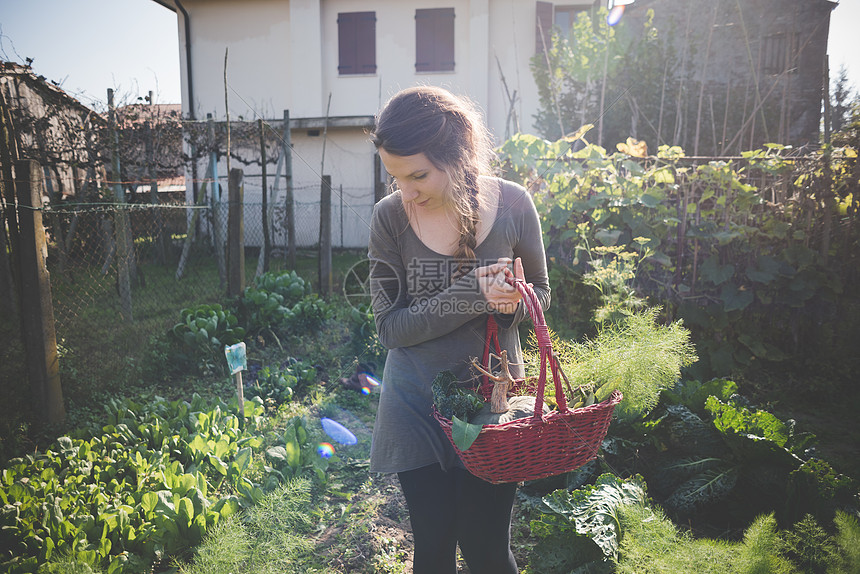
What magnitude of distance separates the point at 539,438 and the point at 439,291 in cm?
51

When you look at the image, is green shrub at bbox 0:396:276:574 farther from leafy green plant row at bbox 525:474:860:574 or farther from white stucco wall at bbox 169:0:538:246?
white stucco wall at bbox 169:0:538:246

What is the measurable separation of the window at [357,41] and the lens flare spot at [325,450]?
408 inches

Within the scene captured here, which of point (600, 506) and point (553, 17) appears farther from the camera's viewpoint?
point (553, 17)

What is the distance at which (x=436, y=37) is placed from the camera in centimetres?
1138

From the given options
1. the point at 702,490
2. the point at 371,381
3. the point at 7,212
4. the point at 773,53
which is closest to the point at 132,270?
the point at 7,212

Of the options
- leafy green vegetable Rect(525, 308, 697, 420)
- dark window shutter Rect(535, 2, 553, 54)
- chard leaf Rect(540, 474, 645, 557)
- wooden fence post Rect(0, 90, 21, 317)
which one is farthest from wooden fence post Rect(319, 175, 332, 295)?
dark window shutter Rect(535, 2, 553, 54)

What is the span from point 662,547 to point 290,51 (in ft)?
40.2

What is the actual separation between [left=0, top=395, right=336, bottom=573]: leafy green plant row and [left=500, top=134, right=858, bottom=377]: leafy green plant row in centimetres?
219

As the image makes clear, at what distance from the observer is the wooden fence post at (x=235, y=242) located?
517 centimetres

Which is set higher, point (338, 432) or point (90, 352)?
point (90, 352)

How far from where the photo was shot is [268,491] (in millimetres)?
2527

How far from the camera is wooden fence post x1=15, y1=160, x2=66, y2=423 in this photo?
121 inches

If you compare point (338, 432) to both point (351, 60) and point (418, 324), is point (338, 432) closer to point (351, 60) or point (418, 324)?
point (418, 324)

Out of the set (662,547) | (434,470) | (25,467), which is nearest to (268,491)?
(25,467)
